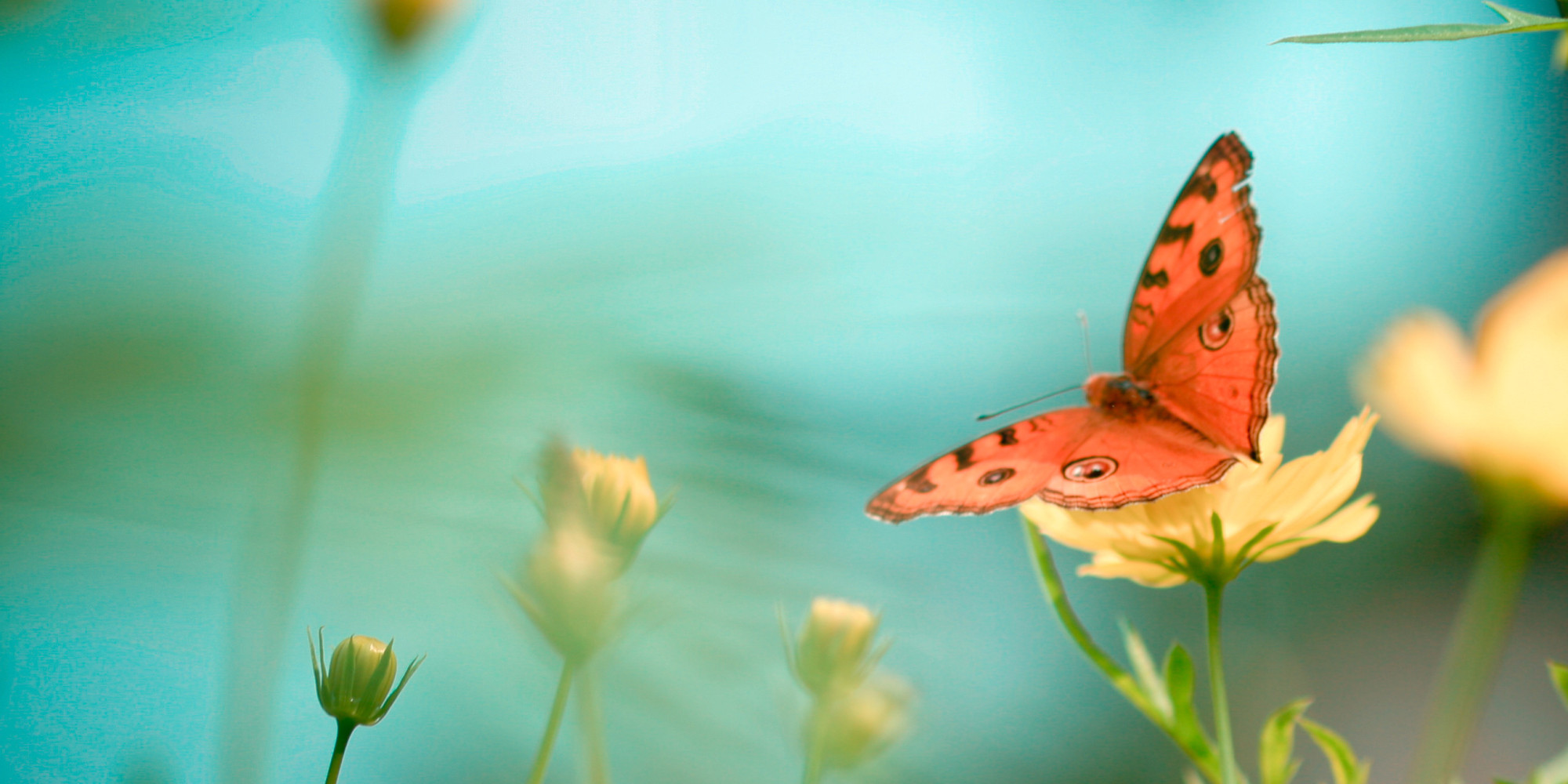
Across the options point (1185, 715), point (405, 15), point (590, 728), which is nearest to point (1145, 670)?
point (1185, 715)

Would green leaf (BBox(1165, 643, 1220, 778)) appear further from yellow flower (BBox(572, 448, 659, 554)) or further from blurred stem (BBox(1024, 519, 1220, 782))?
yellow flower (BBox(572, 448, 659, 554))

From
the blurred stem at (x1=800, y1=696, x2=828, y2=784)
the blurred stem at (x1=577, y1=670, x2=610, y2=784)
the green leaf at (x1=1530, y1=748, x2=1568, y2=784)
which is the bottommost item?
the green leaf at (x1=1530, y1=748, x2=1568, y2=784)

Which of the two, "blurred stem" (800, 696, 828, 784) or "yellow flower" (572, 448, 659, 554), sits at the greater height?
"yellow flower" (572, 448, 659, 554)

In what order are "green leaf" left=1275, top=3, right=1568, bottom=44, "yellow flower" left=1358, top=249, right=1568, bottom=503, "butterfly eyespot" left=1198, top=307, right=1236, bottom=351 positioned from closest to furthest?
"green leaf" left=1275, top=3, right=1568, bottom=44
"yellow flower" left=1358, top=249, right=1568, bottom=503
"butterfly eyespot" left=1198, top=307, right=1236, bottom=351

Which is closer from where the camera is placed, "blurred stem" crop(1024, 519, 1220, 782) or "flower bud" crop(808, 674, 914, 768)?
"blurred stem" crop(1024, 519, 1220, 782)

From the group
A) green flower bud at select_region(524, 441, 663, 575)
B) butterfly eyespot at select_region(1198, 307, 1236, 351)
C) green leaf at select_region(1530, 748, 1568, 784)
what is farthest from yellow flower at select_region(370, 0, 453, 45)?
green leaf at select_region(1530, 748, 1568, 784)

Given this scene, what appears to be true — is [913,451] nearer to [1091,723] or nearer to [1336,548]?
[1091,723]
